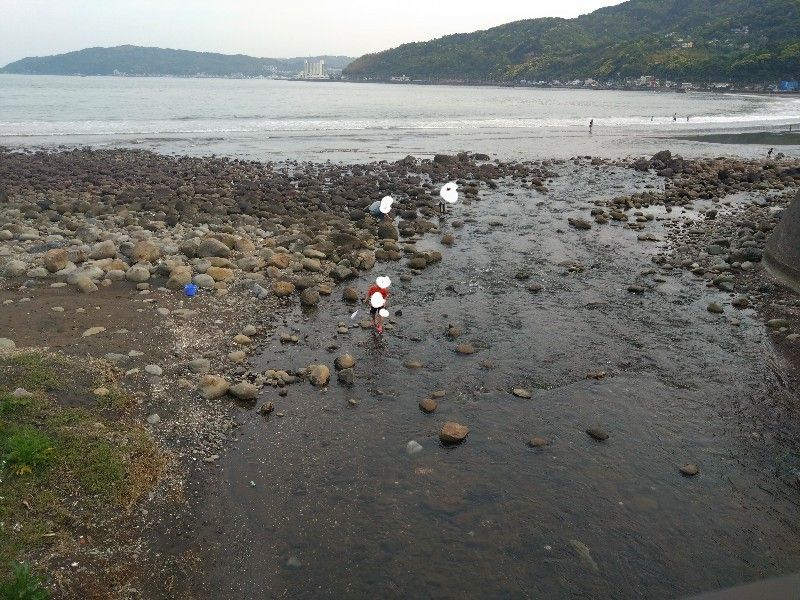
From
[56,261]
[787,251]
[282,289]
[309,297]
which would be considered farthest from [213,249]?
[787,251]

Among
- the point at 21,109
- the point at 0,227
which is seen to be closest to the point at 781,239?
the point at 0,227

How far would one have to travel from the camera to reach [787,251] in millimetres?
12844

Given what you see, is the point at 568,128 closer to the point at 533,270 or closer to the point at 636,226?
the point at 636,226

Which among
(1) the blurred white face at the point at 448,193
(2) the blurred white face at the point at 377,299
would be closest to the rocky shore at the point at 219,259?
(1) the blurred white face at the point at 448,193

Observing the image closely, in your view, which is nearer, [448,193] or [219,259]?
[219,259]

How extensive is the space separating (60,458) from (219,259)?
7.40 meters

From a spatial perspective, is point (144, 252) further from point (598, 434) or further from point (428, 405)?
point (598, 434)

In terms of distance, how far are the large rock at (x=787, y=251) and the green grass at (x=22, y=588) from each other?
14.3m

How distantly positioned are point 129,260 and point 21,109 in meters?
57.2

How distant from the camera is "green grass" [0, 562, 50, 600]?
171 inches

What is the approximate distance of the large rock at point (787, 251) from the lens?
40.8 feet

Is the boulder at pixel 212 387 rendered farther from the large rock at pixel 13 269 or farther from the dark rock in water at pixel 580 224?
the dark rock in water at pixel 580 224

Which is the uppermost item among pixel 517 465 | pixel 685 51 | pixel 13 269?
pixel 685 51

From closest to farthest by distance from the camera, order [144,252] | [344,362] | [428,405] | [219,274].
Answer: [428,405], [344,362], [219,274], [144,252]
